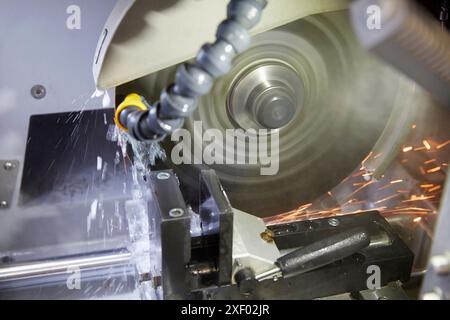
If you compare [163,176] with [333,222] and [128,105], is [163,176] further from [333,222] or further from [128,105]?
[333,222]

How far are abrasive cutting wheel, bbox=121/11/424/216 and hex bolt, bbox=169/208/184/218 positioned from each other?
15.1 inches

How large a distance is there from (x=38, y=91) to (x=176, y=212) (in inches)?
26.1

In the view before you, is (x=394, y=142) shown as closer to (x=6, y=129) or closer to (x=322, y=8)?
(x=322, y=8)

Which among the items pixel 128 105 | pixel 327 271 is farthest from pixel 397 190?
pixel 128 105

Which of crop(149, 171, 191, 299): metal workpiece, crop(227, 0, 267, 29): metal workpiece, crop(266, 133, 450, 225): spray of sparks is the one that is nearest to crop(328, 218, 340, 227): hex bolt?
crop(266, 133, 450, 225): spray of sparks

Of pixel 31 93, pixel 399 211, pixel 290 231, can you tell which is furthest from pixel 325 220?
pixel 31 93

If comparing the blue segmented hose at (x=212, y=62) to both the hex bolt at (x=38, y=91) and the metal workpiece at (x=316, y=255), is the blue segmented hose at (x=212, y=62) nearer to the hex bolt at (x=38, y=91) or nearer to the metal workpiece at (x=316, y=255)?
the metal workpiece at (x=316, y=255)

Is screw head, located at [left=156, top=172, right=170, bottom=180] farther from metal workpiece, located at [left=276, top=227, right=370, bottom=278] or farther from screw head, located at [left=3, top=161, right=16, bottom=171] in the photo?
screw head, located at [left=3, top=161, right=16, bottom=171]

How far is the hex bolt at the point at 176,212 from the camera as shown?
1.05 m

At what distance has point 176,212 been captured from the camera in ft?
3.48

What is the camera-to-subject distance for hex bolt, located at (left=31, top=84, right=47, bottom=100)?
145 cm

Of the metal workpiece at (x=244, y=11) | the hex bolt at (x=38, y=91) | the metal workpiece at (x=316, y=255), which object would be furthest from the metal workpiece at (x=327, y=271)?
the hex bolt at (x=38, y=91)
